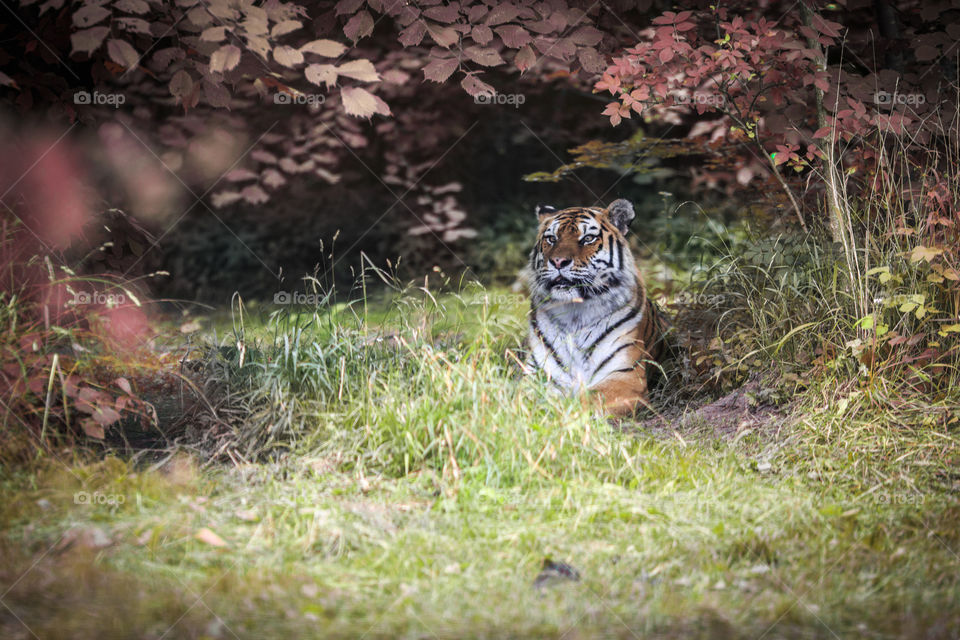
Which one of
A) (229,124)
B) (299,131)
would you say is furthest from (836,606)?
(299,131)

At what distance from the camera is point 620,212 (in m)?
5.77

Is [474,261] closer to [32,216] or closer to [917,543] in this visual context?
[32,216]

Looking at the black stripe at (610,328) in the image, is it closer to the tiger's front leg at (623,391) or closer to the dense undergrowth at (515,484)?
the tiger's front leg at (623,391)

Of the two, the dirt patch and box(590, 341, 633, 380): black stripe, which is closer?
the dirt patch

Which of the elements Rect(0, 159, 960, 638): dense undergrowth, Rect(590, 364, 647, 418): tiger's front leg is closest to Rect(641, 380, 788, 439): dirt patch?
Rect(0, 159, 960, 638): dense undergrowth

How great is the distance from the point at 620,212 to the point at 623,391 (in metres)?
1.14

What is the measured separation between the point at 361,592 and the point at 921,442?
291 centimetres

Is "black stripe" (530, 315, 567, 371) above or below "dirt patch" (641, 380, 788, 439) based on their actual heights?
above

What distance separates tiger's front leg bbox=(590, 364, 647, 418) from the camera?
17.7 ft

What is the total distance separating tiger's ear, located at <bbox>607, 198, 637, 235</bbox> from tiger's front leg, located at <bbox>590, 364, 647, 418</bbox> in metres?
0.93

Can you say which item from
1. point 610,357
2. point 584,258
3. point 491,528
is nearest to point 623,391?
point 610,357

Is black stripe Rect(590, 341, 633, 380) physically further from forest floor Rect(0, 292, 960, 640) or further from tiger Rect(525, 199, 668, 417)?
forest floor Rect(0, 292, 960, 640)

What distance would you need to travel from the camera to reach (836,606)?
3170mm

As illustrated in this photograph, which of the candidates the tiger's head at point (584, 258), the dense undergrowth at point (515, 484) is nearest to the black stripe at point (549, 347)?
the tiger's head at point (584, 258)
